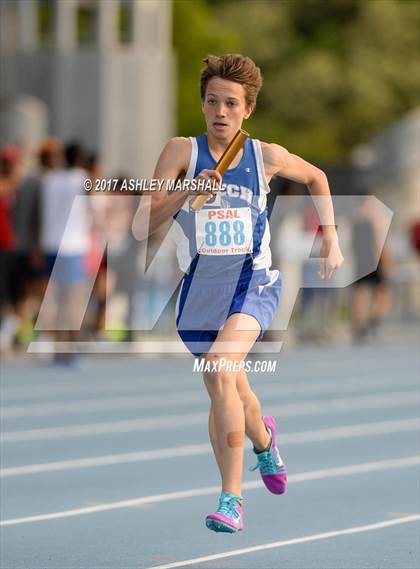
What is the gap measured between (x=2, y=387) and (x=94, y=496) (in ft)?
19.1

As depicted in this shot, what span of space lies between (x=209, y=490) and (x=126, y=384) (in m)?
6.17

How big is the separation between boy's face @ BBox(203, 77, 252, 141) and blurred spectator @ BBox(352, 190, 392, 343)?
42.3 feet

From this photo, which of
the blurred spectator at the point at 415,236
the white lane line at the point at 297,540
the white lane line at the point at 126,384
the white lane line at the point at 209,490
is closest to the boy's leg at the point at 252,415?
the white lane line at the point at 297,540

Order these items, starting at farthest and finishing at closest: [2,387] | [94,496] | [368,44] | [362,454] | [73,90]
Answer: [368,44] < [73,90] < [2,387] < [362,454] < [94,496]

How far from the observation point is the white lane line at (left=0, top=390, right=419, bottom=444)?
1174cm

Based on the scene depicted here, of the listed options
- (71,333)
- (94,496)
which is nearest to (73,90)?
(71,333)

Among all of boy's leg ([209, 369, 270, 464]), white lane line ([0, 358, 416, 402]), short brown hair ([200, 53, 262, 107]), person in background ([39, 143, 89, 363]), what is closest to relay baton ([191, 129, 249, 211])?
short brown hair ([200, 53, 262, 107])

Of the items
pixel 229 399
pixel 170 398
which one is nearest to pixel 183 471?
pixel 229 399

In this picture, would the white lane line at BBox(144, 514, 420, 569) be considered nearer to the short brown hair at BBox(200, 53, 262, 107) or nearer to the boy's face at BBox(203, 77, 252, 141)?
the boy's face at BBox(203, 77, 252, 141)

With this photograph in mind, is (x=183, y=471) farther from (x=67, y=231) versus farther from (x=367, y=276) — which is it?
(x=367, y=276)

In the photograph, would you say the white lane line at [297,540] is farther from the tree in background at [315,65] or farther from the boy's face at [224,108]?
the tree in background at [315,65]

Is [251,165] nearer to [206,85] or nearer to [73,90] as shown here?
[206,85]

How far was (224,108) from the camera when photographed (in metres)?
6.58

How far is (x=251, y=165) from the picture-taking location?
6656 mm
